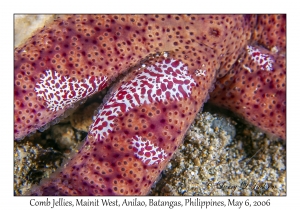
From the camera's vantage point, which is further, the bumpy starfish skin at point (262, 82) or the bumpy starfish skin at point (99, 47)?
the bumpy starfish skin at point (262, 82)

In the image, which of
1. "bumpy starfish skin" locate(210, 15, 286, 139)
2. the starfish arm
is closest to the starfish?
the starfish arm

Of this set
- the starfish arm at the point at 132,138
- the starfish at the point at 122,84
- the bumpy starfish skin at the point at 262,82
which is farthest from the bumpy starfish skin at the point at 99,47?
the bumpy starfish skin at the point at 262,82

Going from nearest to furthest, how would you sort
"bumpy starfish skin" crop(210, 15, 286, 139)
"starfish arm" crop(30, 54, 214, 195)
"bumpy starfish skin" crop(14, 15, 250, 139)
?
"starfish arm" crop(30, 54, 214, 195), "bumpy starfish skin" crop(14, 15, 250, 139), "bumpy starfish skin" crop(210, 15, 286, 139)

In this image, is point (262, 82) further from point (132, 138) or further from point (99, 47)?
point (99, 47)

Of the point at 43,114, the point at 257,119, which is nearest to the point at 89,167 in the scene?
the point at 43,114

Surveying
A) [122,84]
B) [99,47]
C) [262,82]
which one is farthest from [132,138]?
[262,82]

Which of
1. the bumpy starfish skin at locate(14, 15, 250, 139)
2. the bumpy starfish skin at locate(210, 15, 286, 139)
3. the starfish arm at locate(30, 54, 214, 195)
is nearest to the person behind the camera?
the starfish arm at locate(30, 54, 214, 195)

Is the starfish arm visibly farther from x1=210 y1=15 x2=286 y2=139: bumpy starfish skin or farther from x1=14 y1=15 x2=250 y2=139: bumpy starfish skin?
x1=210 y1=15 x2=286 y2=139: bumpy starfish skin

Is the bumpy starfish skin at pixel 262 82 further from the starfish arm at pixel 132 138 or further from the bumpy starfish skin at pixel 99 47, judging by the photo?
the starfish arm at pixel 132 138
